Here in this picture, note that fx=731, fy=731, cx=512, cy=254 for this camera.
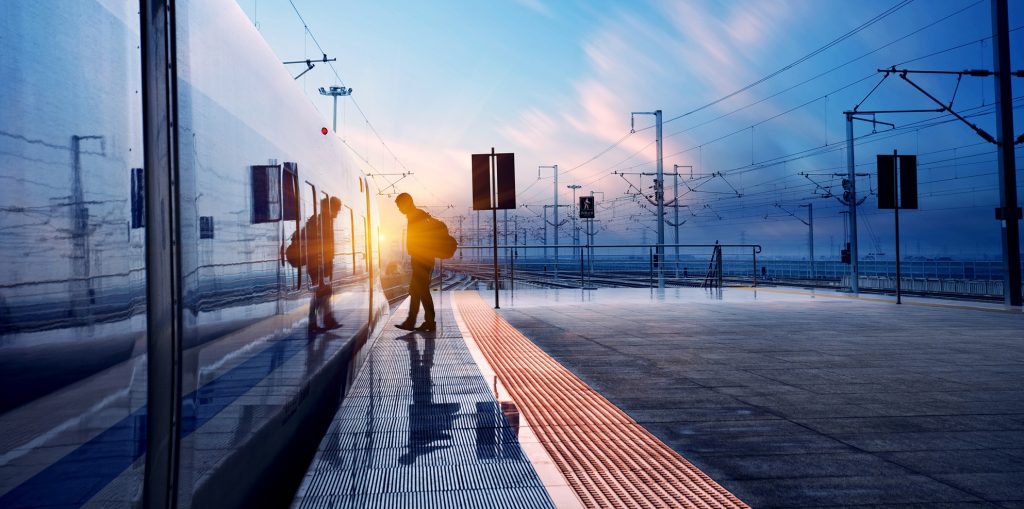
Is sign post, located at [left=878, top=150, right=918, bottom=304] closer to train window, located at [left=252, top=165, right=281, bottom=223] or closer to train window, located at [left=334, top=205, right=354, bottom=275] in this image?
train window, located at [left=334, top=205, right=354, bottom=275]

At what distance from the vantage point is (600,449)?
3.75m

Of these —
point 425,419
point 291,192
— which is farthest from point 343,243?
point 291,192

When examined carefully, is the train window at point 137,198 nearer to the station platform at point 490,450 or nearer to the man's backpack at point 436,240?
the station platform at point 490,450

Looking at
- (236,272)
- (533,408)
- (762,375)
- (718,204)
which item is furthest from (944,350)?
(718,204)

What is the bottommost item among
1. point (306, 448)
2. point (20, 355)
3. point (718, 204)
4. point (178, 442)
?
point (306, 448)

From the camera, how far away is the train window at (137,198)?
5.33 feet

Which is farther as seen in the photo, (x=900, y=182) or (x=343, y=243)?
(x=900, y=182)

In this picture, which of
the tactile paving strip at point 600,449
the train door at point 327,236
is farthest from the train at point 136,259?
the train door at point 327,236

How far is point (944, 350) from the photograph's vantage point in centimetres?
739

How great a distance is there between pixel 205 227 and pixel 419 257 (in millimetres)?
7229

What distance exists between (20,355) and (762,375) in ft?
18.4

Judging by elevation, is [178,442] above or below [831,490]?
above

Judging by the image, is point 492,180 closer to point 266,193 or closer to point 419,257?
point 419,257

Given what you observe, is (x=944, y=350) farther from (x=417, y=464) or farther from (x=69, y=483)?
(x=69, y=483)
